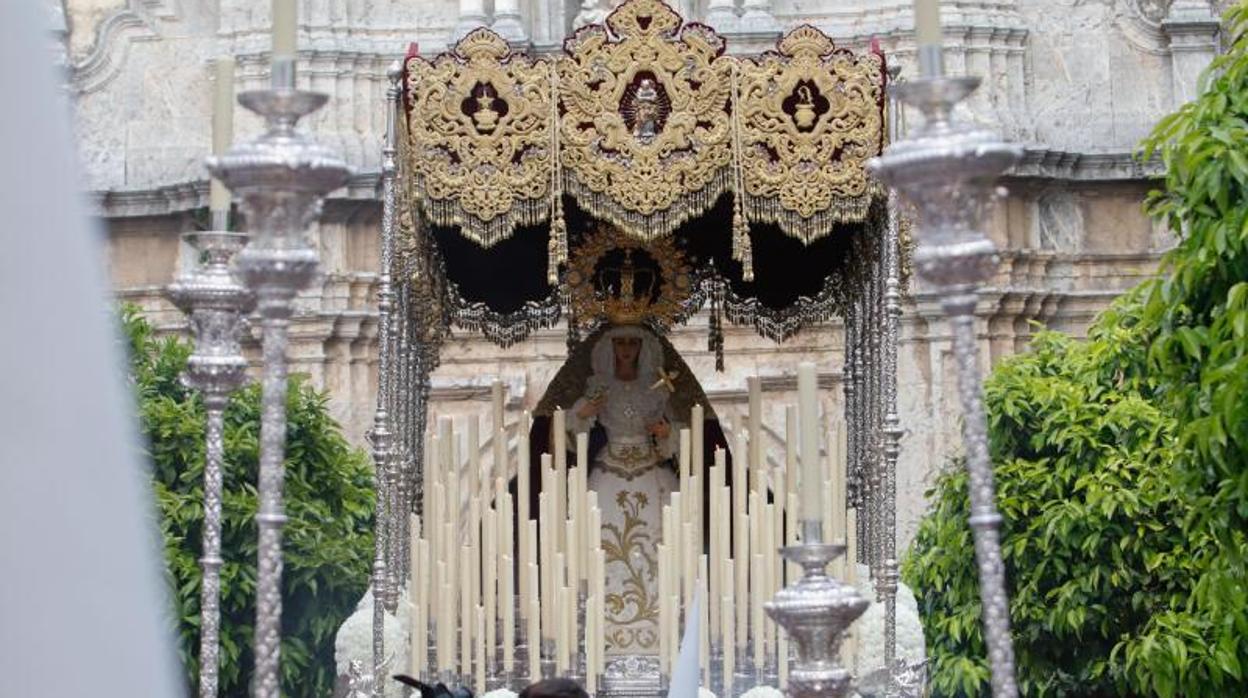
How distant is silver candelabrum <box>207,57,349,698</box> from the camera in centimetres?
664

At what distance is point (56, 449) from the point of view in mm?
4508

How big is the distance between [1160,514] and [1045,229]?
5.77 m

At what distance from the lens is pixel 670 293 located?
41.2ft

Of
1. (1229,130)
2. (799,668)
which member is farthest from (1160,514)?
(799,668)

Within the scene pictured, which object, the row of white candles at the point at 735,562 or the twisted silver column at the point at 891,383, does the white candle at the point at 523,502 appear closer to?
the row of white candles at the point at 735,562

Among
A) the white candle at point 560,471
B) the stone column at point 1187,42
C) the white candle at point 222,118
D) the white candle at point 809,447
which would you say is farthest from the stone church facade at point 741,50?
the white candle at point 809,447

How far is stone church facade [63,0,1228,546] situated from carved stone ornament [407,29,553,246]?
10.1 metres

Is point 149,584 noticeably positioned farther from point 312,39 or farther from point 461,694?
point 312,39

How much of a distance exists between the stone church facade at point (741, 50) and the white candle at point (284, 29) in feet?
47.4

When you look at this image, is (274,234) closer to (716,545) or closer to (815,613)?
(815,613)

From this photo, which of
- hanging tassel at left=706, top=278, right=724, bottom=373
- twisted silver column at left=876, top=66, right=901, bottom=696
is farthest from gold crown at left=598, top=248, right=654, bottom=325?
twisted silver column at left=876, top=66, right=901, bottom=696

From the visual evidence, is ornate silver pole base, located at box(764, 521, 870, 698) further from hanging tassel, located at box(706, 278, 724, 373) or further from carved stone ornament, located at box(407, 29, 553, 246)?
hanging tassel, located at box(706, 278, 724, 373)

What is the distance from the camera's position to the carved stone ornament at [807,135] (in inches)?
446

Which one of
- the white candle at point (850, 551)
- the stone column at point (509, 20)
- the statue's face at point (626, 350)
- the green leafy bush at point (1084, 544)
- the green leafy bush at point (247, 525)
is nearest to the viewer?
the white candle at point (850, 551)
